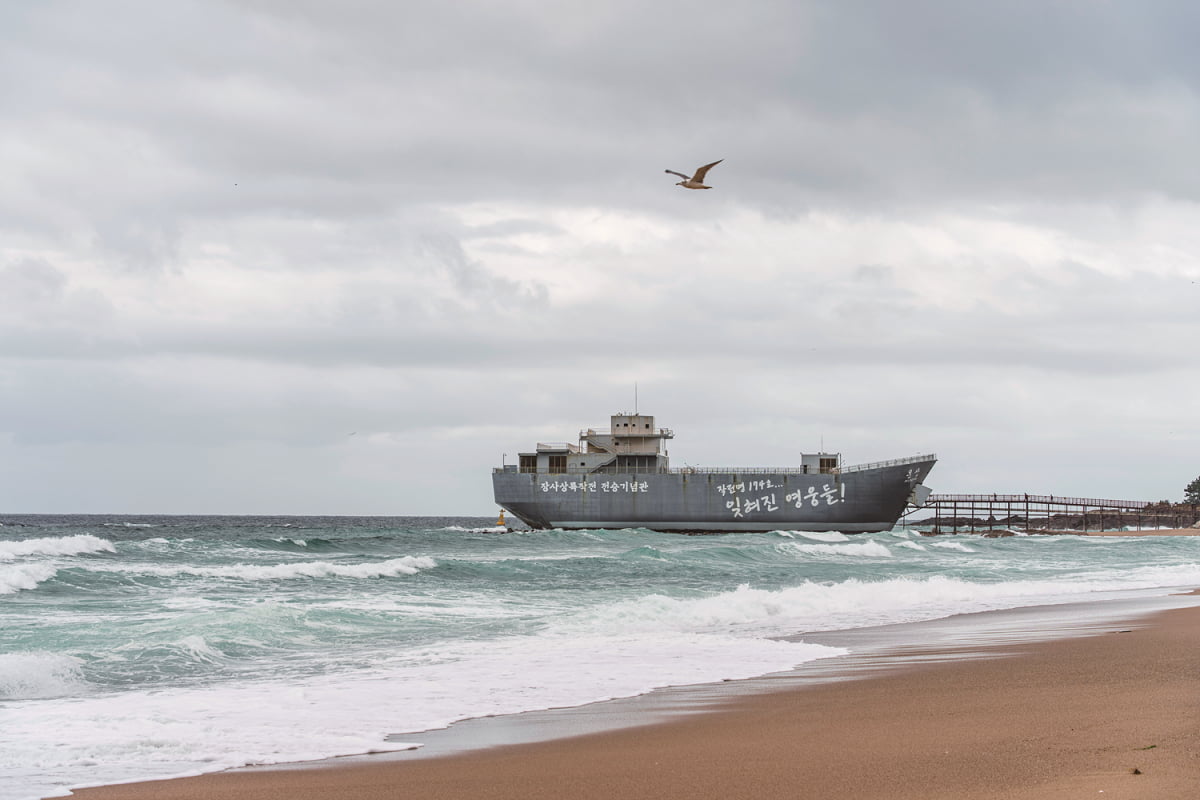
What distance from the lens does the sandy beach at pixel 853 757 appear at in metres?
4.57

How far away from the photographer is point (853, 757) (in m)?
5.22

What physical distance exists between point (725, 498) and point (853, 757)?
1942 inches

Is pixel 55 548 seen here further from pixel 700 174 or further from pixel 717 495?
pixel 717 495

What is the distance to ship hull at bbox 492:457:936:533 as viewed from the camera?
54062 millimetres

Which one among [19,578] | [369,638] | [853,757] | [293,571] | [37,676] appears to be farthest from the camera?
[293,571]

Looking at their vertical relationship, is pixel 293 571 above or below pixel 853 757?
below

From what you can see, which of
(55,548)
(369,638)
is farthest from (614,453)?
(369,638)

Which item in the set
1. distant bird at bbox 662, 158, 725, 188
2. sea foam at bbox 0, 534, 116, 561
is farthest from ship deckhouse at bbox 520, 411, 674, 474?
distant bird at bbox 662, 158, 725, 188

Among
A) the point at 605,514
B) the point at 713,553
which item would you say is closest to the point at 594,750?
the point at 713,553

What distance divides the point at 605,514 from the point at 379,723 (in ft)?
156

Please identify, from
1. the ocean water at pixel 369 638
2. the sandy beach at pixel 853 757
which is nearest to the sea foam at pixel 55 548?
the ocean water at pixel 369 638

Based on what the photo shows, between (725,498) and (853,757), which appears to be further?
(725,498)

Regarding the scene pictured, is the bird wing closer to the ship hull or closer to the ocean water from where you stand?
the ocean water

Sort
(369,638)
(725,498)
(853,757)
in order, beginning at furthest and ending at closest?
(725,498) → (369,638) → (853,757)
